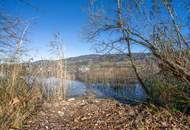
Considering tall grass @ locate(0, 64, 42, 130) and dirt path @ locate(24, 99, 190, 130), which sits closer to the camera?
tall grass @ locate(0, 64, 42, 130)

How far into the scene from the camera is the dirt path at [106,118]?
262 inches

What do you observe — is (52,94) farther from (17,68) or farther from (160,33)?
(160,33)

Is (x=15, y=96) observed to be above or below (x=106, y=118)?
above

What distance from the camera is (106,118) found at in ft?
24.3

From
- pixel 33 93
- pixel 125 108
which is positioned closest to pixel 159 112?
pixel 125 108

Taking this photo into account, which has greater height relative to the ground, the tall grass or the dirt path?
the tall grass

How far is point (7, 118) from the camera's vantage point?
598 cm

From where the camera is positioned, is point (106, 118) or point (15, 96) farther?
point (106, 118)

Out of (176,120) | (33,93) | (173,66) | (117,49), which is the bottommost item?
(176,120)

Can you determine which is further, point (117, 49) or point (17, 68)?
point (117, 49)

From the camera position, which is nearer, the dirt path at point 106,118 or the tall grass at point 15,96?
the tall grass at point 15,96

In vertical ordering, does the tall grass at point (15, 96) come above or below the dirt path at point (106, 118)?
above

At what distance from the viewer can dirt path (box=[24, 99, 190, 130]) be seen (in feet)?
21.8

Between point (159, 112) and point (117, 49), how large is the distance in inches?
107
